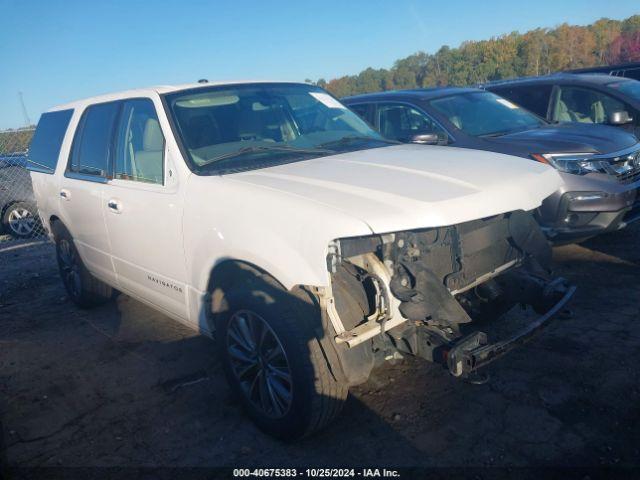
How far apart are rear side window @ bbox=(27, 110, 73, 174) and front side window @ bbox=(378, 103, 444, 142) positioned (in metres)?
3.57

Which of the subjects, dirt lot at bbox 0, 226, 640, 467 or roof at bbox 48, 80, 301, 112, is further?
roof at bbox 48, 80, 301, 112

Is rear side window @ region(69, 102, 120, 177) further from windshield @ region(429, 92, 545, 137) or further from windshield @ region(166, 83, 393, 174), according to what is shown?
windshield @ region(429, 92, 545, 137)

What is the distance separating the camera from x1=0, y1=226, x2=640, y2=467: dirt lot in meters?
2.71

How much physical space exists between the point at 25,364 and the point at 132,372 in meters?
1.13

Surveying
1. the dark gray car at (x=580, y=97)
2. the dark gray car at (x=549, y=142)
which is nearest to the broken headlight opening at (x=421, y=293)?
the dark gray car at (x=549, y=142)

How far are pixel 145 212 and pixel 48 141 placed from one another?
2.53 metres

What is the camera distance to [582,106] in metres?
7.25

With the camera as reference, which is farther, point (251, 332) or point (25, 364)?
point (25, 364)

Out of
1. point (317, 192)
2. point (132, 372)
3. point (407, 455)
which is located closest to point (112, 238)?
point (132, 372)

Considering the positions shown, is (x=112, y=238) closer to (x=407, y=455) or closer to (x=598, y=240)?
(x=407, y=455)

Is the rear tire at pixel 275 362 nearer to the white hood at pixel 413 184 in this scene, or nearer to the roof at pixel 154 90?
the white hood at pixel 413 184

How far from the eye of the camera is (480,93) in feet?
21.3

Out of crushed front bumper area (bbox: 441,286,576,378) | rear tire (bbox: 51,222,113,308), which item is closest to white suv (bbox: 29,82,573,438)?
crushed front bumper area (bbox: 441,286,576,378)

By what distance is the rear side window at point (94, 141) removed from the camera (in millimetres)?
4156
